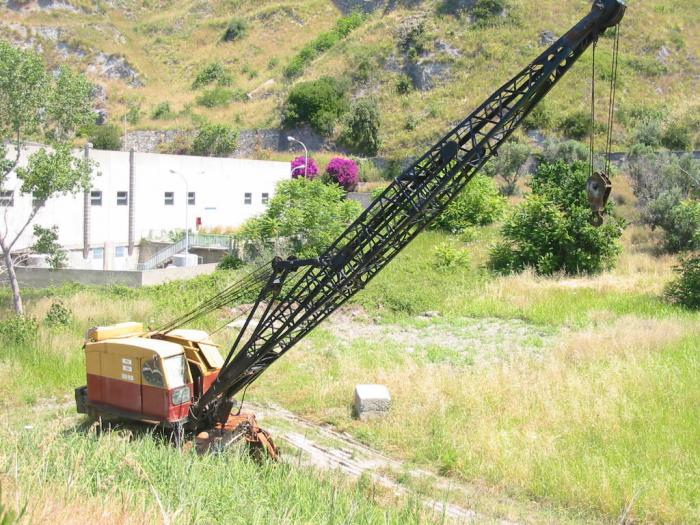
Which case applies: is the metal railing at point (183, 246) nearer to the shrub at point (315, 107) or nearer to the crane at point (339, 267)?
the crane at point (339, 267)

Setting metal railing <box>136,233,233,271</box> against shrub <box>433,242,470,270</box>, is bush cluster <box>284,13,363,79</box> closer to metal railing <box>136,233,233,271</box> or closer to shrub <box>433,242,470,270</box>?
metal railing <box>136,233,233,271</box>

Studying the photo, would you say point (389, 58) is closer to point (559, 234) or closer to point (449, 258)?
point (449, 258)

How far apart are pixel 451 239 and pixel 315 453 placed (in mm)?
20029

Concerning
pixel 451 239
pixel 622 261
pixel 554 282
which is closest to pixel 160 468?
pixel 554 282

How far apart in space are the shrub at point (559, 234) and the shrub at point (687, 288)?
3874 millimetres

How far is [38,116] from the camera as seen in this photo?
1811 centimetres

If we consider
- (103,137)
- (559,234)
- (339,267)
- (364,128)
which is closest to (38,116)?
(339,267)

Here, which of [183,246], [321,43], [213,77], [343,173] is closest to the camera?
[183,246]

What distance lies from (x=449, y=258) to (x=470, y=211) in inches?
275

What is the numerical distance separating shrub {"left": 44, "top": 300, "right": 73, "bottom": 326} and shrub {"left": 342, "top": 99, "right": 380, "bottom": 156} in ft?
118

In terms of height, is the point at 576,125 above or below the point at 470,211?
above

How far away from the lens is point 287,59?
241ft

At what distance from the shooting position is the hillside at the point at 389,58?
50.4m

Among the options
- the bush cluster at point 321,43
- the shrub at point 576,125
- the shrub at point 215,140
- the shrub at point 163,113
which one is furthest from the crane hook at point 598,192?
the bush cluster at point 321,43
